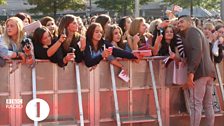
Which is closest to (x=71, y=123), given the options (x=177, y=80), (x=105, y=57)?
(x=105, y=57)

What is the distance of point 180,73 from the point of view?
6.84m

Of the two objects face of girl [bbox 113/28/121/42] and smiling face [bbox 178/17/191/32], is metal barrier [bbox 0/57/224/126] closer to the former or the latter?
face of girl [bbox 113/28/121/42]

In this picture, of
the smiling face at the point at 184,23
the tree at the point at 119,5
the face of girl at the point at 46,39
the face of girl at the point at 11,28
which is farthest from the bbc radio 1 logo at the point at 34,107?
the tree at the point at 119,5

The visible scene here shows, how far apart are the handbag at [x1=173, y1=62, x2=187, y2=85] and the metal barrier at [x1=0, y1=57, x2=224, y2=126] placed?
8.7 inches

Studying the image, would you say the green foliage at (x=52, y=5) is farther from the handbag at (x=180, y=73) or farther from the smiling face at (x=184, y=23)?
the handbag at (x=180, y=73)

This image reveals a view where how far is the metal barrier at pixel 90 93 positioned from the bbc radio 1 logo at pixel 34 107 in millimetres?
61

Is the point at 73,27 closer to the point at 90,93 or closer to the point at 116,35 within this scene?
the point at 116,35

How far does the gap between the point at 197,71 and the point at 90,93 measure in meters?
1.73

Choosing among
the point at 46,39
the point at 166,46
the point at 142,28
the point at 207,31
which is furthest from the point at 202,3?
the point at 46,39

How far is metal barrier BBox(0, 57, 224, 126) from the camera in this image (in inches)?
247

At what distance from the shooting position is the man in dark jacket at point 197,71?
6551 mm

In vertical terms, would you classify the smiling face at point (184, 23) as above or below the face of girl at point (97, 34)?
above

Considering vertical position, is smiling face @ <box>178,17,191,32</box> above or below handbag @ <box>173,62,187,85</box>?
above

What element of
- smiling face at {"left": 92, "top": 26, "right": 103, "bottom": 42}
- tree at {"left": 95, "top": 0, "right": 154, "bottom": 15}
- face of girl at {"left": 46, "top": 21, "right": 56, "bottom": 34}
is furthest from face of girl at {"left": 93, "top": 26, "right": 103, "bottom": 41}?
tree at {"left": 95, "top": 0, "right": 154, "bottom": 15}
